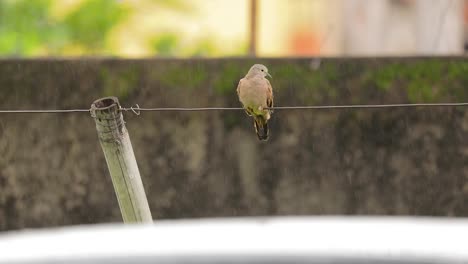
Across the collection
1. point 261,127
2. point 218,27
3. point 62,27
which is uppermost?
point 62,27

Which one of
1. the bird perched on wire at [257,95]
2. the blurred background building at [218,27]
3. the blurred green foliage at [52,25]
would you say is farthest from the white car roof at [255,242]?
the blurred green foliage at [52,25]

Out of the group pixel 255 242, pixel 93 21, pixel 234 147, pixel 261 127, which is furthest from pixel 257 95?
pixel 93 21

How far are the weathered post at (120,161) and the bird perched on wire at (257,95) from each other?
1243 mm

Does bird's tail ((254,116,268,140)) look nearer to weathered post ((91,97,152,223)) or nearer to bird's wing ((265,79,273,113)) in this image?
bird's wing ((265,79,273,113))

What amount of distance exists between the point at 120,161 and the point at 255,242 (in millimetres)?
2647

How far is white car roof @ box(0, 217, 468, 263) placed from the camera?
237cm

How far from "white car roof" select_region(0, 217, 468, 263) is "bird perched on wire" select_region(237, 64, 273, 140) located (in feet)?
11.7

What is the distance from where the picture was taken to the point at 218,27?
57.4 ft

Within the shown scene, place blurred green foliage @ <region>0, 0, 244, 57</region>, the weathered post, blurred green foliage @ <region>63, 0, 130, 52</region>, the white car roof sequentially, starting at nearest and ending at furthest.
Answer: the white car roof
the weathered post
blurred green foliage @ <region>0, 0, 244, 57</region>
blurred green foliage @ <region>63, 0, 130, 52</region>

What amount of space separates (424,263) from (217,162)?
4.59 metres

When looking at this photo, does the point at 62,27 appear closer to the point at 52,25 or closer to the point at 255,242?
the point at 52,25

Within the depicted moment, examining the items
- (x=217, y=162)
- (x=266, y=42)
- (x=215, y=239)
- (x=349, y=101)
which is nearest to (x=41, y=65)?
(x=217, y=162)

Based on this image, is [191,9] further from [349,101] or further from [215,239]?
[215,239]

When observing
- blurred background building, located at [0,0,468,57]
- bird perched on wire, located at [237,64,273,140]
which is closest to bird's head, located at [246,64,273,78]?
bird perched on wire, located at [237,64,273,140]
